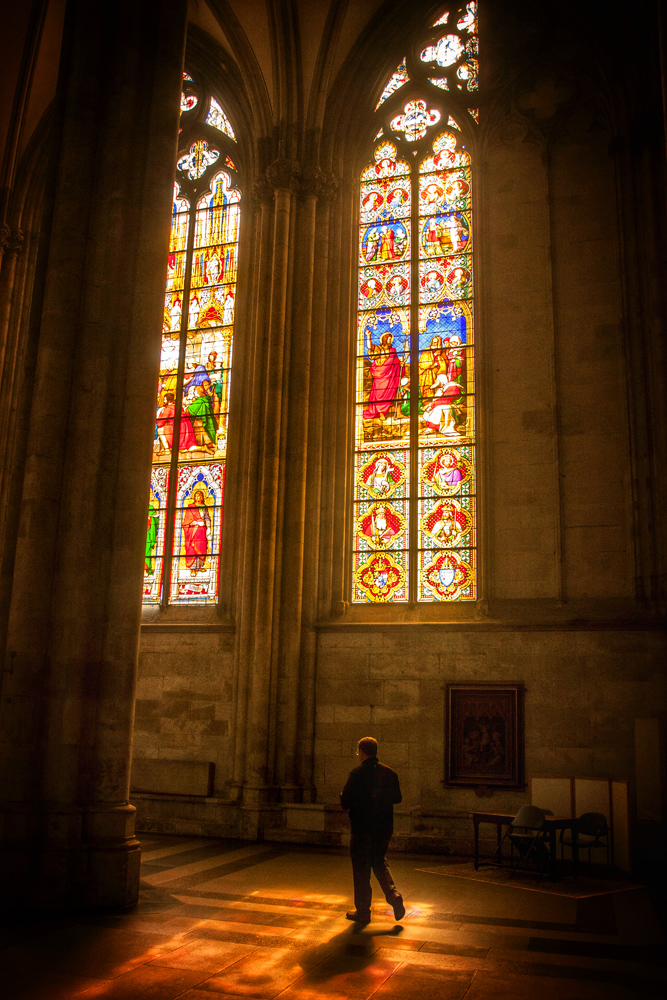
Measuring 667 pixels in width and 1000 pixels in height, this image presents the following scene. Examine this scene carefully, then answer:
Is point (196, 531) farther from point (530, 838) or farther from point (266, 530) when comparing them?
point (530, 838)

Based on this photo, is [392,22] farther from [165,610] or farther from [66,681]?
[66,681]

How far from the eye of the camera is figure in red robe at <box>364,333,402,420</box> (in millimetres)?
12766

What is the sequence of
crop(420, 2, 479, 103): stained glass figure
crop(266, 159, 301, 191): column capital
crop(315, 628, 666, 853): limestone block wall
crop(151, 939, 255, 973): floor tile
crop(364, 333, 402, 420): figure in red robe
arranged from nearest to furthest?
crop(151, 939, 255, 973): floor tile
crop(315, 628, 666, 853): limestone block wall
crop(364, 333, 402, 420): figure in red robe
crop(266, 159, 301, 191): column capital
crop(420, 2, 479, 103): stained glass figure

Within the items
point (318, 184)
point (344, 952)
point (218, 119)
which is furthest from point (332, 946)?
point (218, 119)

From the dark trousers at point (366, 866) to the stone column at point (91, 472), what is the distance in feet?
5.75

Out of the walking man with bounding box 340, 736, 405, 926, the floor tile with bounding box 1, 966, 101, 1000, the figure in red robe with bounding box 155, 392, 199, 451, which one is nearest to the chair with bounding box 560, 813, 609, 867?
the walking man with bounding box 340, 736, 405, 926

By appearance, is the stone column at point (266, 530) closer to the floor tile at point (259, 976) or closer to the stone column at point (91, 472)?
the stone column at point (91, 472)

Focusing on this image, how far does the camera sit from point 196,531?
1316 cm

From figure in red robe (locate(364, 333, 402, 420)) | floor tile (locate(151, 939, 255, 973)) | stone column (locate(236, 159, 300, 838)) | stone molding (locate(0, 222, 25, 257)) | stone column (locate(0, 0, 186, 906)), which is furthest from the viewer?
stone molding (locate(0, 222, 25, 257))

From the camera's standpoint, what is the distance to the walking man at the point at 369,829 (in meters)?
6.39

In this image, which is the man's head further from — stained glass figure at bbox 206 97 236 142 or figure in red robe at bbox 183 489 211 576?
stained glass figure at bbox 206 97 236 142

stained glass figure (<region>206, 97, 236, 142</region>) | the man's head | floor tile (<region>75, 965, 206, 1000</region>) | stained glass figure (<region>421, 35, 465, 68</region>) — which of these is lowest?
floor tile (<region>75, 965, 206, 1000</region>)

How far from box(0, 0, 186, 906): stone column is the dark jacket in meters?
1.77

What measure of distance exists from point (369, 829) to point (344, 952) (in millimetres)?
1039
